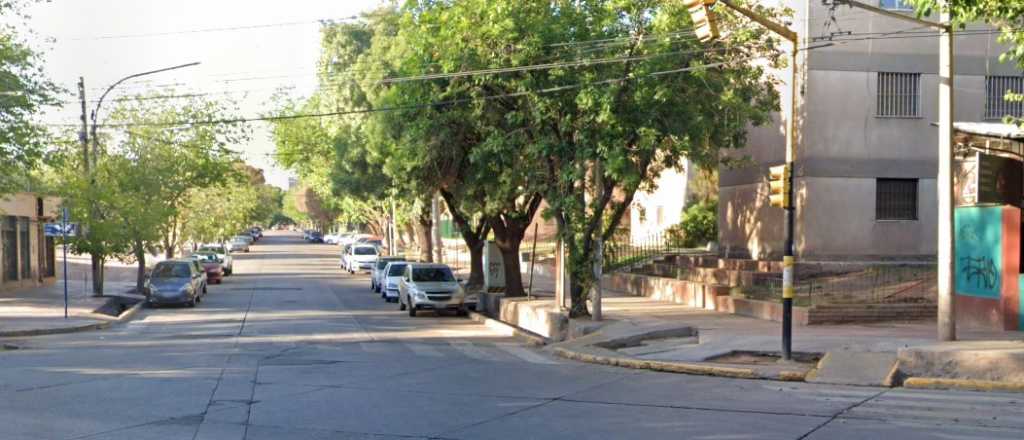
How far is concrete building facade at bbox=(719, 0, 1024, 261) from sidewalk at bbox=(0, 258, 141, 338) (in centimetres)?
1909

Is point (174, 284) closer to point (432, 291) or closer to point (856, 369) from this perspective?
point (432, 291)

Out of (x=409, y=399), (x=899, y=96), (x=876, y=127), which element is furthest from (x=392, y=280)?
(x=409, y=399)

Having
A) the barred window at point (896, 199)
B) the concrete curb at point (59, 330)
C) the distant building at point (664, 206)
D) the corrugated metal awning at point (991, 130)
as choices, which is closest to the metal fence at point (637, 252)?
the distant building at point (664, 206)

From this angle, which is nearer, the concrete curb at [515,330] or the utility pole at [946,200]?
the utility pole at [946,200]

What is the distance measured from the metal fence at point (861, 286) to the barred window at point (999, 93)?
5.31m

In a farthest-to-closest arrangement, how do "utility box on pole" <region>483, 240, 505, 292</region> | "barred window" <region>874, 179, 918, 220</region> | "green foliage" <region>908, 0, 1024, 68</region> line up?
"utility box on pole" <region>483, 240, 505, 292</region> < "barred window" <region>874, 179, 918, 220</region> < "green foliage" <region>908, 0, 1024, 68</region>

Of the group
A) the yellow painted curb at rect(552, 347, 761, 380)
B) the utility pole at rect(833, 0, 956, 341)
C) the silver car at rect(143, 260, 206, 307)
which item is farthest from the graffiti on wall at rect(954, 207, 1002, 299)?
the silver car at rect(143, 260, 206, 307)

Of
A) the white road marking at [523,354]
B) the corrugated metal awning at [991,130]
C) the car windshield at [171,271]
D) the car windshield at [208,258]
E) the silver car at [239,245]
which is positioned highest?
the corrugated metal awning at [991,130]

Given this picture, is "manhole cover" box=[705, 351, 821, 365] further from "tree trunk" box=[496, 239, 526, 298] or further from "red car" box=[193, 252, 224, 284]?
"red car" box=[193, 252, 224, 284]

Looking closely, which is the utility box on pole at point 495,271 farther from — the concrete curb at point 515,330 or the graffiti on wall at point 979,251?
the graffiti on wall at point 979,251

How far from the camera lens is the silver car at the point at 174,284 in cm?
3403

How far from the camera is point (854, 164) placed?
29859 mm

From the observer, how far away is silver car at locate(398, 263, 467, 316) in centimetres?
3080

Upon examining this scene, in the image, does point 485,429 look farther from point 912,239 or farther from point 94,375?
point 912,239
